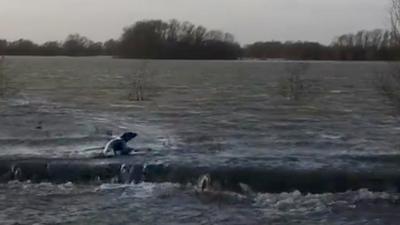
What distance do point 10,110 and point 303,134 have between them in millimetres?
16006

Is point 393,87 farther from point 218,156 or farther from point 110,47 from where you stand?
point 110,47

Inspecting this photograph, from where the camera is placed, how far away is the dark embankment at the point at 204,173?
57.4 ft

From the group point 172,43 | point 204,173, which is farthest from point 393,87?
point 172,43

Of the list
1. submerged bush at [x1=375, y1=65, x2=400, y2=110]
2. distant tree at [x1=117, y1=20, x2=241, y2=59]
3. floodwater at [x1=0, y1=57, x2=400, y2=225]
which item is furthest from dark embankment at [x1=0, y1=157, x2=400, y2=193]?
distant tree at [x1=117, y1=20, x2=241, y2=59]

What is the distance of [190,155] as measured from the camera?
20.8 m

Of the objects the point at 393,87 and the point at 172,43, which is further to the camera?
the point at 172,43

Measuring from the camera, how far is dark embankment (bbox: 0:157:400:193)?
17.5 metres

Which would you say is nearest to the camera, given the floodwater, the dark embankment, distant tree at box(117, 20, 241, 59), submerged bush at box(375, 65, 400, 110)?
the floodwater

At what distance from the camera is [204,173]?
18219 mm

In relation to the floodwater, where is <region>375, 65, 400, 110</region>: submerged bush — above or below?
above

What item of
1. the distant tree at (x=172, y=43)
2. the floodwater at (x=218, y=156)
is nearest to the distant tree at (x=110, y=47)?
the distant tree at (x=172, y=43)

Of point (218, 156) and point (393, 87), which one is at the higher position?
point (393, 87)

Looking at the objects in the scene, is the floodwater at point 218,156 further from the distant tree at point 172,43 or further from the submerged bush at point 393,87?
the distant tree at point 172,43

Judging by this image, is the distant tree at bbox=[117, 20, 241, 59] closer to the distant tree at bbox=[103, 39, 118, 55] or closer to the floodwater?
the distant tree at bbox=[103, 39, 118, 55]
